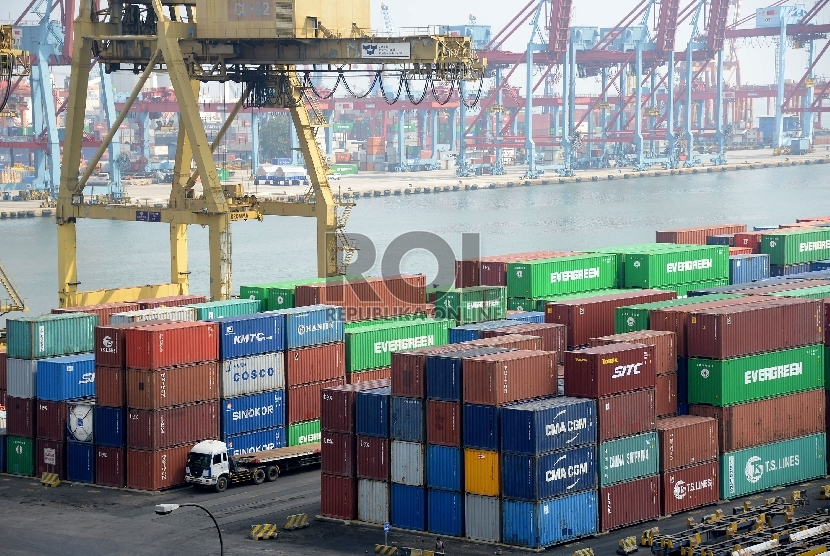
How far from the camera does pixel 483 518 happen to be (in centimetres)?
4312

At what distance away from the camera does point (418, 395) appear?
144 ft

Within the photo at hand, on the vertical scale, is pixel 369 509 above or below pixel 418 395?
below

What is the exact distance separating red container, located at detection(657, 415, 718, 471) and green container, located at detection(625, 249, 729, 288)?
59.2 feet

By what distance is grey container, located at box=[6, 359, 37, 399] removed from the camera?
52094 mm

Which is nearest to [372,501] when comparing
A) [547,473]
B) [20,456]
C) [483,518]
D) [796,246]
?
[483,518]

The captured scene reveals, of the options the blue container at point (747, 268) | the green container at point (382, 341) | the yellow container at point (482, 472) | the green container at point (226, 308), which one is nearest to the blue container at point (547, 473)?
the yellow container at point (482, 472)

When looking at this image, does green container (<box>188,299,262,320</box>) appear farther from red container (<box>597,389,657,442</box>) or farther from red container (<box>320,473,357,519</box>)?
red container (<box>597,389,657,442</box>)

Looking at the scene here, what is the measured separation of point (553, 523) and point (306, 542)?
6.90 m

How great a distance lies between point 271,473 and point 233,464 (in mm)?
1392

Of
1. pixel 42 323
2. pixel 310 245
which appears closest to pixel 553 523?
pixel 42 323

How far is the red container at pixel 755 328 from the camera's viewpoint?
→ 157ft

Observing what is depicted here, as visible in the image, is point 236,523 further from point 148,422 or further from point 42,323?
point 42,323

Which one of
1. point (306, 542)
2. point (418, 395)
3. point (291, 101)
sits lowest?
point (306, 542)

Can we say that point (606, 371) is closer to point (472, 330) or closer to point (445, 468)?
point (445, 468)
